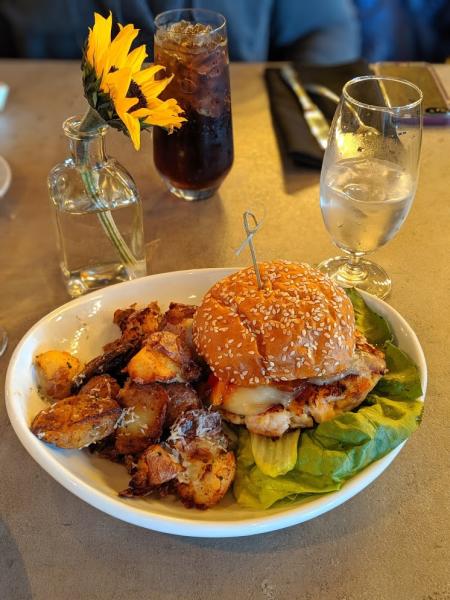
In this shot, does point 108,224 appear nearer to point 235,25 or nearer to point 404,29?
point 235,25

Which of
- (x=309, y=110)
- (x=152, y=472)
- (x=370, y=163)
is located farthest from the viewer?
(x=309, y=110)

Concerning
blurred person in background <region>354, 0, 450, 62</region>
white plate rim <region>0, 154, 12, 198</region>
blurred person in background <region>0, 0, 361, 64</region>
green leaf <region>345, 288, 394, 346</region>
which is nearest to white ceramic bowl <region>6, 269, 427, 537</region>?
green leaf <region>345, 288, 394, 346</region>

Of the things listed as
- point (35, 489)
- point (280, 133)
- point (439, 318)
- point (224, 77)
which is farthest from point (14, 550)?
point (280, 133)

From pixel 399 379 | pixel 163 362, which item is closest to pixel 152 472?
pixel 163 362

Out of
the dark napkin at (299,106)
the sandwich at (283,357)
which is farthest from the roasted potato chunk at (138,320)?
the dark napkin at (299,106)

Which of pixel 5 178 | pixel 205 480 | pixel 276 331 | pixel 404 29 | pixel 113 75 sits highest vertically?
pixel 113 75

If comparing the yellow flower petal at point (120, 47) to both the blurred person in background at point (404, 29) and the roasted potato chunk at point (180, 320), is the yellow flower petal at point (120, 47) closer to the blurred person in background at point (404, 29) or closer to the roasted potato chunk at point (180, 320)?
the roasted potato chunk at point (180, 320)

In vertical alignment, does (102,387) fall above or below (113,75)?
below
